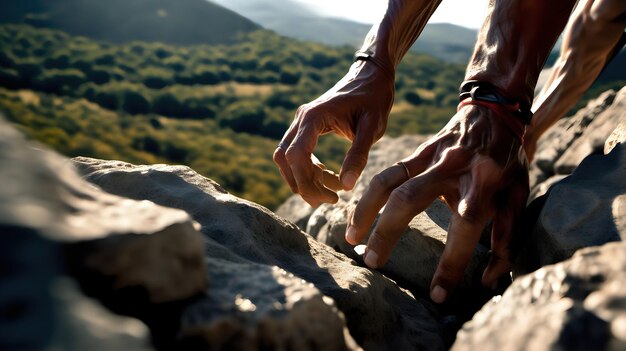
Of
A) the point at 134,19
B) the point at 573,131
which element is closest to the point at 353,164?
the point at 573,131

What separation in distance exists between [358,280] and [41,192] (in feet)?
3.22

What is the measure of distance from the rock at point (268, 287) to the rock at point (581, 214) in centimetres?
38

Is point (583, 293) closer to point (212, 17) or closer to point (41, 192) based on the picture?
point (41, 192)

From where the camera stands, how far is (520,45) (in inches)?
78.2

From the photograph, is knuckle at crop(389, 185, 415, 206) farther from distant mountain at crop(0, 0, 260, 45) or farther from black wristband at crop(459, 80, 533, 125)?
distant mountain at crop(0, 0, 260, 45)

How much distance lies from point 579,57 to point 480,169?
0.81 meters

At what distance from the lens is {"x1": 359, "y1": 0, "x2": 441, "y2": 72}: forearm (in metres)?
2.34

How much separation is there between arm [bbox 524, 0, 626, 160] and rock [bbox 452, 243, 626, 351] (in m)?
1.18

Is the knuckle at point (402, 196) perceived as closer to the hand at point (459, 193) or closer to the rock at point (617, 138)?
the hand at point (459, 193)

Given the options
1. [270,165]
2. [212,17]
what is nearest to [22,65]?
[270,165]

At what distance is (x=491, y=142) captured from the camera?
1.80m

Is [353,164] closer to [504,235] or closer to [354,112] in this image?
[354,112]

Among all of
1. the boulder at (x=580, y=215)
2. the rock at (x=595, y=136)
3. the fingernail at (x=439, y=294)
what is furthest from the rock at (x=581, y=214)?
the rock at (x=595, y=136)

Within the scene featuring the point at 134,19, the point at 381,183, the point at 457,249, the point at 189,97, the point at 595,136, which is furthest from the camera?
the point at 134,19
